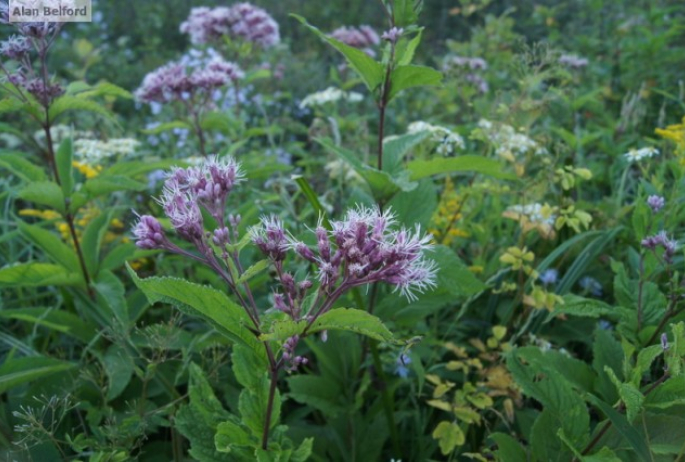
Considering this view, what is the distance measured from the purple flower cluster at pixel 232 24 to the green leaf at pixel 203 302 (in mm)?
2457

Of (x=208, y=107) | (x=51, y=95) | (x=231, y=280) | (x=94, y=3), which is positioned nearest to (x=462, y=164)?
(x=231, y=280)

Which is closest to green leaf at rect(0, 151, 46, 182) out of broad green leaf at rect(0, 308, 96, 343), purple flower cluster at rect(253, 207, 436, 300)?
broad green leaf at rect(0, 308, 96, 343)

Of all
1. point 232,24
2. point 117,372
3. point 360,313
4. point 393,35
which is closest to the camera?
point 360,313

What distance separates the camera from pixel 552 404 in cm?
131

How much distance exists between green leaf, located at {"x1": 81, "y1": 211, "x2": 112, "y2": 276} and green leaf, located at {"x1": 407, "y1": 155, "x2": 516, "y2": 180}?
934 mm

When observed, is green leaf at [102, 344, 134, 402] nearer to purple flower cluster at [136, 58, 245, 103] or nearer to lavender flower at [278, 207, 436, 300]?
lavender flower at [278, 207, 436, 300]

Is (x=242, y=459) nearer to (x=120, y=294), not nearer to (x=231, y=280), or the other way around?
(x=231, y=280)

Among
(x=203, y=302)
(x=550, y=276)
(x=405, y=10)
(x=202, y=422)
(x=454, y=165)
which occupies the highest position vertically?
(x=405, y=10)

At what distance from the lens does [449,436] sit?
1.50 metres

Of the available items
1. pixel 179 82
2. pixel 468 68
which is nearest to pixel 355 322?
pixel 179 82

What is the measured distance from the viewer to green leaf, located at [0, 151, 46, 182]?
172 centimetres

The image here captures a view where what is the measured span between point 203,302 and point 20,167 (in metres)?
1.03

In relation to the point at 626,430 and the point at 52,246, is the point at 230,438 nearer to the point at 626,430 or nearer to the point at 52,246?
the point at 626,430

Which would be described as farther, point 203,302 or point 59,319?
point 59,319
